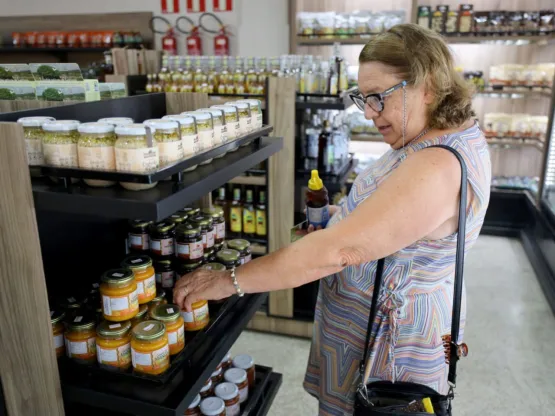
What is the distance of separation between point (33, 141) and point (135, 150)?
0.29m

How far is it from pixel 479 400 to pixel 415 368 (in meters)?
1.38

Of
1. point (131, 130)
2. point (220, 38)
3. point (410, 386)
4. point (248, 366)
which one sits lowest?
point (248, 366)

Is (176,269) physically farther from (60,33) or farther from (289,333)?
(60,33)

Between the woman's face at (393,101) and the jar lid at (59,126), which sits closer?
the jar lid at (59,126)

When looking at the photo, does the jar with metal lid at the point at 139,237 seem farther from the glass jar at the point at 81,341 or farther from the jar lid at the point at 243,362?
the jar lid at the point at 243,362

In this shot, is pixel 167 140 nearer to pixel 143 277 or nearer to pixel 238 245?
pixel 143 277

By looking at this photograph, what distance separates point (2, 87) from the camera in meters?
1.61

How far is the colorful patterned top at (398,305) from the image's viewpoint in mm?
1270

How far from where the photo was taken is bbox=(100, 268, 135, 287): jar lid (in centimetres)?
123

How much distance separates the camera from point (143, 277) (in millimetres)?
1356

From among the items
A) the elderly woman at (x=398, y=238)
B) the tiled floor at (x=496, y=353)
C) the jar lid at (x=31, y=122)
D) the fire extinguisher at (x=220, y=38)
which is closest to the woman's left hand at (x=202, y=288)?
the elderly woman at (x=398, y=238)

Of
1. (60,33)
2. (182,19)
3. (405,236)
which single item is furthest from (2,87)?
(60,33)

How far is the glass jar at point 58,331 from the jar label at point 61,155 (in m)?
0.44

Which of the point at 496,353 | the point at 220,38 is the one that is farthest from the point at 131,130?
the point at 220,38
